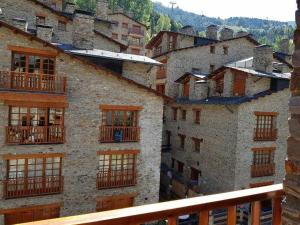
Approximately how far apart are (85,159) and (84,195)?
215 cm

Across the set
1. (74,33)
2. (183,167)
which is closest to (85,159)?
(74,33)

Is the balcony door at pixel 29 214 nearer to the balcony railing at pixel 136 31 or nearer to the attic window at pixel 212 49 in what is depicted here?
the attic window at pixel 212 49

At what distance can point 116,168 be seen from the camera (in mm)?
21047

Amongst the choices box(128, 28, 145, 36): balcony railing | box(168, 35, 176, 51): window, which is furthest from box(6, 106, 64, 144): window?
box(128, 28, 145, 36): balcony railing

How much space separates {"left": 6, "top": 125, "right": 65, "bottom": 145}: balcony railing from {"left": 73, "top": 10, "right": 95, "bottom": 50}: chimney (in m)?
6.64

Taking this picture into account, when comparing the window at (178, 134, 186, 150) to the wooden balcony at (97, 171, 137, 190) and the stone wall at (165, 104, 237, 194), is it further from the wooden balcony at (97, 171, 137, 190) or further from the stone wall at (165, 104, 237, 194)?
the wooden balcony at (97, 171, 137, 190)

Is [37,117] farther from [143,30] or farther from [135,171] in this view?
[143,30]

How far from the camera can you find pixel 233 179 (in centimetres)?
2517

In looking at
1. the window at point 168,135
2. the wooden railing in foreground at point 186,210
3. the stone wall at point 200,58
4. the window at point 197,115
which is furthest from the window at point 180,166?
the wooden railing in foreground at point 186,210

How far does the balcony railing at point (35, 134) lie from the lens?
18.0 meters

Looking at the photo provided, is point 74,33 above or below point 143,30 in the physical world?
below

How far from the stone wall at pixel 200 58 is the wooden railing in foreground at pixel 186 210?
32862 millimetres

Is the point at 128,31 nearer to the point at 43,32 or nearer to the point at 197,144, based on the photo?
the point at 197,144

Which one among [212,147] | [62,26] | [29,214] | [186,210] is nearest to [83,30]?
[62,26]
